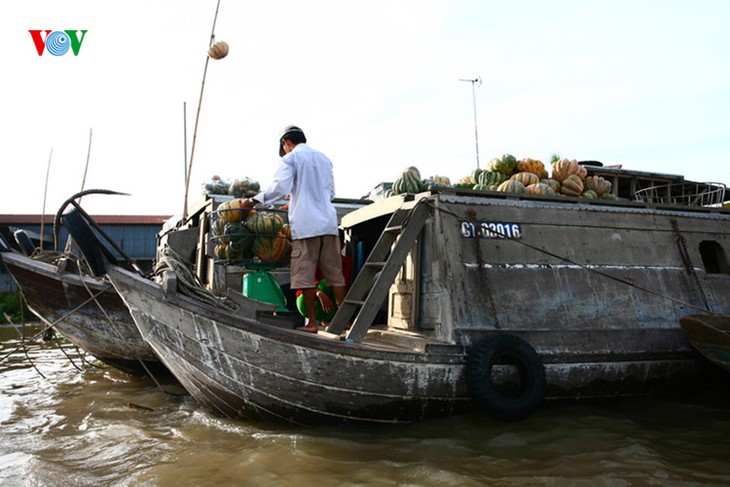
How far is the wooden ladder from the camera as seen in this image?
4056 millimetres

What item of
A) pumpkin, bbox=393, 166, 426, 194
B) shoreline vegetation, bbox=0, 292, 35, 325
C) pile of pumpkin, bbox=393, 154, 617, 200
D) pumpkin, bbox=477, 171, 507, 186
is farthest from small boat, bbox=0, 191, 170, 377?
shoreline vegetation, bbox=0, 292, 35, 325

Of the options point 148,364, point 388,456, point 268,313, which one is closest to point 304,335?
point 268,313

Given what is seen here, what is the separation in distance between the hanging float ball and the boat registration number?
451 centimetres

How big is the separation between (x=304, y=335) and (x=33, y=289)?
5.57m

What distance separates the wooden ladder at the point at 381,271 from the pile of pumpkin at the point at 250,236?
91 cm

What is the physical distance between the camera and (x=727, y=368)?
4453mm

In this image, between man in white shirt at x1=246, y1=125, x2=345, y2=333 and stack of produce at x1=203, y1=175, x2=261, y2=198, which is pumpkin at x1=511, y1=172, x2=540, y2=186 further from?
stack of produce at x1=203, y1=175, x2=261, y2=198

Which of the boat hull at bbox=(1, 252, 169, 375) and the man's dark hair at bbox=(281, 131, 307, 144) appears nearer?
the man's dark hair at bbox=(281, 131, 307, 144)

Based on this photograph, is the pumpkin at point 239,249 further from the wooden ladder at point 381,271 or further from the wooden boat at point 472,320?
the wooden ladder at point 381,271

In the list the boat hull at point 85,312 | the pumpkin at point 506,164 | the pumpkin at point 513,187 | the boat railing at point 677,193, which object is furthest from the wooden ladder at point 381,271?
the boat railing at point 677,193

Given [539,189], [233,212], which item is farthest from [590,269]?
[233,212]

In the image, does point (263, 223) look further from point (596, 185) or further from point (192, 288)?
point (596, 185)

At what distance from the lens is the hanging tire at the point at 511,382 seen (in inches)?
150

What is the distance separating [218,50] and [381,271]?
456 cm
